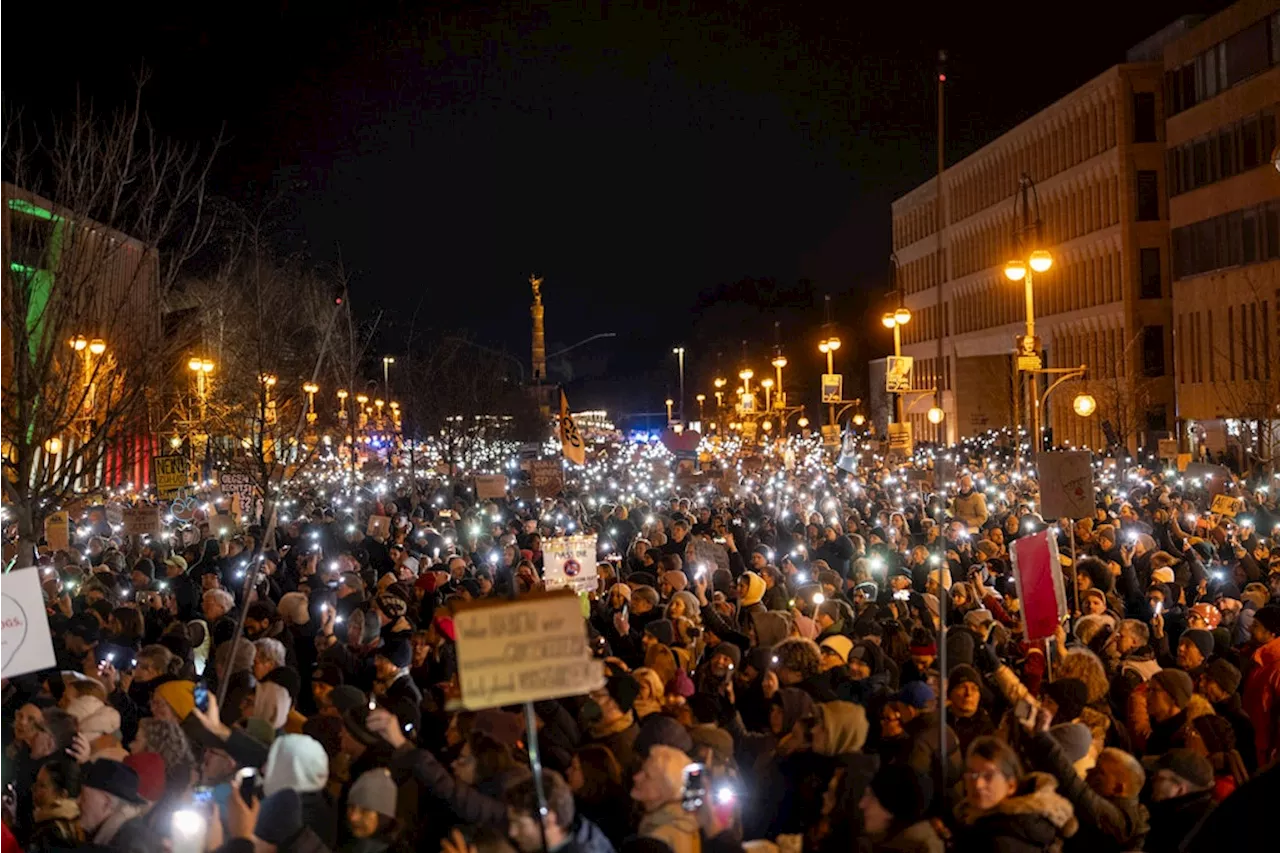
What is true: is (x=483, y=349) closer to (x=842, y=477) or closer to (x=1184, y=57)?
(x=1184, y=57)

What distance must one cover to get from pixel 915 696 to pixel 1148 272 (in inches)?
2220

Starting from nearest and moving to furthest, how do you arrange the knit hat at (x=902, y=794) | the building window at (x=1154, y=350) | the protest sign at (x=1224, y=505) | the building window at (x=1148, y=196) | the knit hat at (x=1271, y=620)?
the knit hat at (x=902, y=794)
the knit hat at (x=1271, y=620)
the protest sign at (x=1224, y=505)
the building window at (x=1148, y=196)
the building window at (x=1154, y=350)

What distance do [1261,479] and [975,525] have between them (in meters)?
12.8

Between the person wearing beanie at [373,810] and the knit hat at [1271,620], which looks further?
the knit hat at [1271,620]

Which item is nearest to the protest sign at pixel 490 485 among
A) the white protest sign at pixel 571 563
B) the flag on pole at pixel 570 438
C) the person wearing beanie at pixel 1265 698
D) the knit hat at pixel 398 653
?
the flag on pole at pixel 570 438

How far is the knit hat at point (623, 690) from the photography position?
7.96m

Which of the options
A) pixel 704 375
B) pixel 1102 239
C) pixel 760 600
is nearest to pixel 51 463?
pixel 760 600

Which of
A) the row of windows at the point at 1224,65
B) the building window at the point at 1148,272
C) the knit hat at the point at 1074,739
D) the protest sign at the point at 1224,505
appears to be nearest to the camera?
the knit hat at the point at 1074,739

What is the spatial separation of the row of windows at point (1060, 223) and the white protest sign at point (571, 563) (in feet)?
140

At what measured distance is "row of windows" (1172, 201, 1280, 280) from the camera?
48.5 m

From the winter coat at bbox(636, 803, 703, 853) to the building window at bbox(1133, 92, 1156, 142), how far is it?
2286 inches

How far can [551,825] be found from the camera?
5715 millimetres

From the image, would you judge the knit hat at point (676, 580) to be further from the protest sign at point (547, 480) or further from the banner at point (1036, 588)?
the protest sign at point (547, 480)

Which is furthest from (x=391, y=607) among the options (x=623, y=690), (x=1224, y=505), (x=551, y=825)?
(x=1224, y=505)
